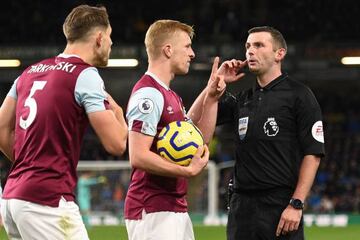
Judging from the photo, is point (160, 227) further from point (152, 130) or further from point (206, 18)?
point (206, 18)

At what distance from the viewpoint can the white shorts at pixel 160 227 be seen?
4910mm

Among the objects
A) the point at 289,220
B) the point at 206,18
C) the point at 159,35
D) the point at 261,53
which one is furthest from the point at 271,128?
the point at 206,18

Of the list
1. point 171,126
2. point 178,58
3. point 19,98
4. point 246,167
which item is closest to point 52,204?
point 19,98

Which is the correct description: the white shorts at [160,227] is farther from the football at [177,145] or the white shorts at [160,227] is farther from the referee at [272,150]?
the referee at [272,150]

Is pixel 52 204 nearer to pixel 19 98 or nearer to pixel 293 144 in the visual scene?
pixel 19 98

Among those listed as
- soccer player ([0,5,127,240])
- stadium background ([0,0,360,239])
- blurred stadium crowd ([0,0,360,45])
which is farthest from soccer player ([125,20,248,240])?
blurred stadium crowd ([0,0,360,45])

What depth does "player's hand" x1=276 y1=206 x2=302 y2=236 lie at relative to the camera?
5.39 metres

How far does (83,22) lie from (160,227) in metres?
1.34

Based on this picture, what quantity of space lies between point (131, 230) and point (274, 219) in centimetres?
108

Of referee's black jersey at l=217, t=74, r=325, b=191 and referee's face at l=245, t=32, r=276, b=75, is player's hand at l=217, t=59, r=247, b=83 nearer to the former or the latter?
referee's face at l=245, t=32, r=276, b=75

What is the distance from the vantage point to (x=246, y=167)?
18.6ft

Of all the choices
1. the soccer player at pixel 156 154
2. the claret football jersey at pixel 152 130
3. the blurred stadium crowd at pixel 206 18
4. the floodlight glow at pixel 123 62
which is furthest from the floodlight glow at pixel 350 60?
the claret football jersey at pixel 152 130

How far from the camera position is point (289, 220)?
539 cm

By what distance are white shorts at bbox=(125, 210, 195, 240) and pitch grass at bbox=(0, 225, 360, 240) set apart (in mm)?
8716
